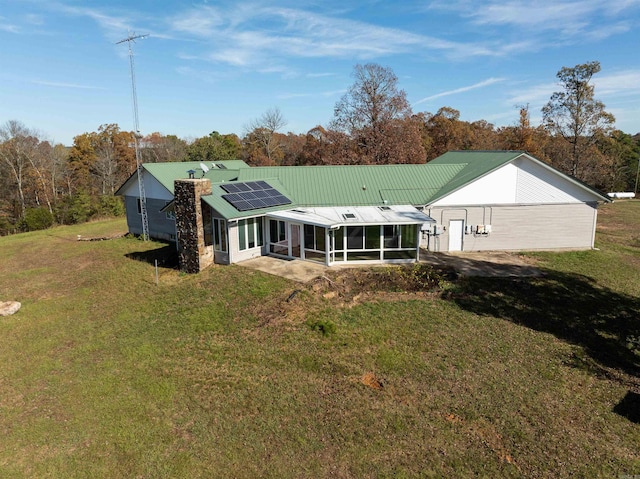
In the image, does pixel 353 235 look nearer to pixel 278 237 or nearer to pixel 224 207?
pixel 278 237

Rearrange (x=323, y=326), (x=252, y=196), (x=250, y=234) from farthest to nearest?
(x=252, y=196) → (x=250, y=234) → (x=323, y=326)

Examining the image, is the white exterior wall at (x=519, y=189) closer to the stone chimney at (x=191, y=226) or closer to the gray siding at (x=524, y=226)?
the gray siding at (x=524, y=226)

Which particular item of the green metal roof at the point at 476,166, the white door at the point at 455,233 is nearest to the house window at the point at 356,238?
the green metal roof at the point at 476,166

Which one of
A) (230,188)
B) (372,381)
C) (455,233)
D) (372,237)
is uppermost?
(230,188)

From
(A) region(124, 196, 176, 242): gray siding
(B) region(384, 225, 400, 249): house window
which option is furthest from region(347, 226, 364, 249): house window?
(A) region(124, 196, 176, 242): gray siding

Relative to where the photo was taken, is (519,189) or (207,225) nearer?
(207,225)

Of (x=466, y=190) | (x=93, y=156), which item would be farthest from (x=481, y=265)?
(x=93, y=156)

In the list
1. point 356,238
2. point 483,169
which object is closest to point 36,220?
point 356,238

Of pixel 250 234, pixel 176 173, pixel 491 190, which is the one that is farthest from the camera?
pixel 176 173
